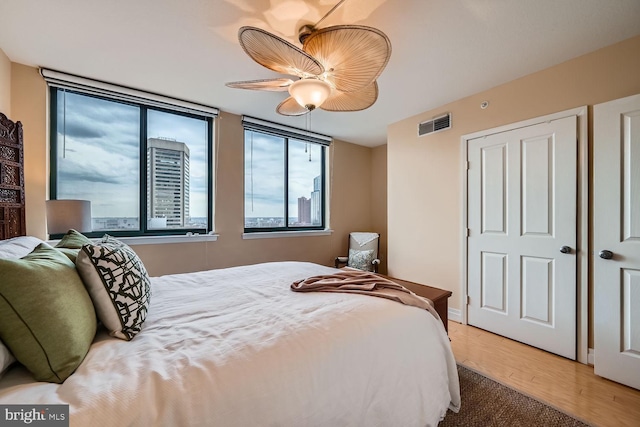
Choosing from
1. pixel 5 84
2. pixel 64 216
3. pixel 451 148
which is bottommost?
pixel 64 216

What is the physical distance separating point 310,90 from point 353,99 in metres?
0.44

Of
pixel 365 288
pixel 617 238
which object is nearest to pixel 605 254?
pixel 617 238

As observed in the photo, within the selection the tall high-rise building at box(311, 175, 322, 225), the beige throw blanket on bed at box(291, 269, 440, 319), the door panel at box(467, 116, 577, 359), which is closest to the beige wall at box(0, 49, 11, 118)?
the beige throw blanket on bed at box(291, 269, 440, 319)

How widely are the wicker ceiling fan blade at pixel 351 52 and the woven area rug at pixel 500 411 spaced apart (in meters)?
2.07

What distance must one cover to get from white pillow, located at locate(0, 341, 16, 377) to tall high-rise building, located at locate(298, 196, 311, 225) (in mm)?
3482

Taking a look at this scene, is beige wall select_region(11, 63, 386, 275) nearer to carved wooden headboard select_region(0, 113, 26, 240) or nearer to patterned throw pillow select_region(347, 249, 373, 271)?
carved wooden headboard select_region(0, 113, 26, 240)

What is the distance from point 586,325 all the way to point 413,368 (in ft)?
6.33

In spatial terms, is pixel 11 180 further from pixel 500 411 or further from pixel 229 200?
pixel 500 411

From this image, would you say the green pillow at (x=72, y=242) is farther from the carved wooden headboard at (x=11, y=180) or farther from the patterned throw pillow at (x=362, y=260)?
the patterned throw pillow at (x=362, y=260)

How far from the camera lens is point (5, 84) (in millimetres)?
2088

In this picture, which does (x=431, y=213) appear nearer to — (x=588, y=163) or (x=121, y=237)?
(x=588, y=163)

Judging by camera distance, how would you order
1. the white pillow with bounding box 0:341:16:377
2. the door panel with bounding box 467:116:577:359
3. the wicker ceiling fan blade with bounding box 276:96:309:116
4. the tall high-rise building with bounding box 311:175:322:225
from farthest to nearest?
the tall high-rise building with bounding box 311:175:322:225 → the door panel with bounding box 467:116:577:359 → the wicker ceiling fan blade with bounding box 276:96:309:116 → the white pillow with bounding box 0:341:16:377

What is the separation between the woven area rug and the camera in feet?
4.88

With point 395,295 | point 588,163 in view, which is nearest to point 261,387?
point 395,295
